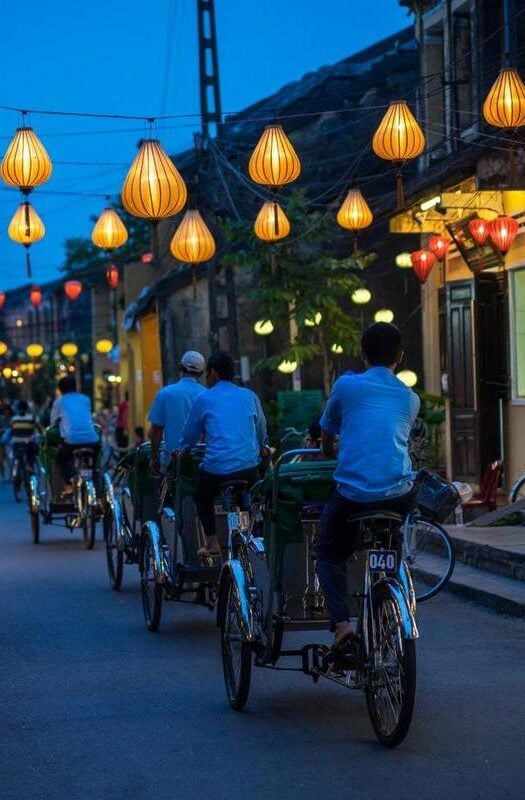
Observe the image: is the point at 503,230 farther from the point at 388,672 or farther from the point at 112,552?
the point at 388,672

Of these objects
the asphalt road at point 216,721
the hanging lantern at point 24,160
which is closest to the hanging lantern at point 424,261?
the hanging lantern at point 24,160

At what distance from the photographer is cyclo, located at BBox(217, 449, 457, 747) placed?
676cm

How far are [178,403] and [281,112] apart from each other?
78.8 feet

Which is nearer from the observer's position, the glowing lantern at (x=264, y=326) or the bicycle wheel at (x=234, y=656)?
the bicycle wheel at (x=234, y=656)

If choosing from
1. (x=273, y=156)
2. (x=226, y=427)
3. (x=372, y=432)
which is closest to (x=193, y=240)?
(x=273, y=156)

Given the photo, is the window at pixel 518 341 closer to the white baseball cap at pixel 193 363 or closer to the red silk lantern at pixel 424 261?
the red silk lantern at pixel 424 261

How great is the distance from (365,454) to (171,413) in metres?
4.68

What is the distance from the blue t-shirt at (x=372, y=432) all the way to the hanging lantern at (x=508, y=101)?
8.21 meters

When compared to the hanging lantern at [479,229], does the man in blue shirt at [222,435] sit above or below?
below

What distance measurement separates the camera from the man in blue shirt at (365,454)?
7.11 metres

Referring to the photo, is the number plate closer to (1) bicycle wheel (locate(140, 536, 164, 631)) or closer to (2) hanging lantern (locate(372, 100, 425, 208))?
(1) bicycle wheel (locate(140, 536, 164, 631))

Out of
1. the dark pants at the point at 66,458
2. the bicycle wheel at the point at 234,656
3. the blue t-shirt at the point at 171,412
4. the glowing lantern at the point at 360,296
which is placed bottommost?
the bicycle wheel at the point at 234,656

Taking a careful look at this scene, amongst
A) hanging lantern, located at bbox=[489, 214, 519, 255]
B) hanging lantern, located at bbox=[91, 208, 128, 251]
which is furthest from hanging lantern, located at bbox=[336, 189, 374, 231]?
hanging lantern, located at bbox=[91, 208, 128, 251]

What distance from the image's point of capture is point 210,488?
1009 centimetres
